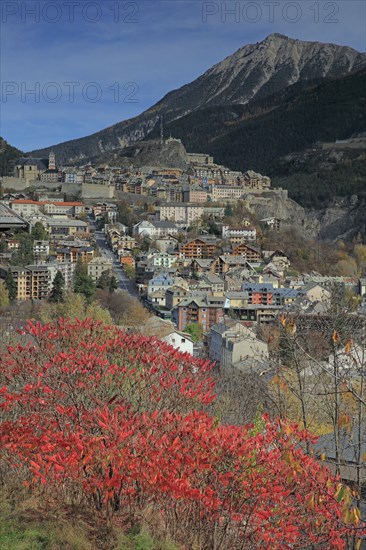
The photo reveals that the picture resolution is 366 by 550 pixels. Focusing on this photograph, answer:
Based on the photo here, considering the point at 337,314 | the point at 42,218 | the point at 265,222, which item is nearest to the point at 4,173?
the point at 42,218

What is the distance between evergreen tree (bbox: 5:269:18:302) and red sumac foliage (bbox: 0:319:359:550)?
3328 centimetres

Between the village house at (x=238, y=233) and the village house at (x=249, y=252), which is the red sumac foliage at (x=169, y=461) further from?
the village house at (x=238, y=233)

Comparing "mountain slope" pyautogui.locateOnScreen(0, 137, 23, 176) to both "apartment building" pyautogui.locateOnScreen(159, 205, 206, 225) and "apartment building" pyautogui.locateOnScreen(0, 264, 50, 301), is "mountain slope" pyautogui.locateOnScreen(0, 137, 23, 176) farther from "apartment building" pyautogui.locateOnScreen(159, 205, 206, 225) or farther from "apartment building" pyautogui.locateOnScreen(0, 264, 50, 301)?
"apartment building" pyautogui.locateOnScreen(0, 264, 50, 301)

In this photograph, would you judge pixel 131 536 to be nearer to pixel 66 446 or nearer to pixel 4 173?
pixel 66 446

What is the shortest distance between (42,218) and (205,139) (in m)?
84.6

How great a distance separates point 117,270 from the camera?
163 ft

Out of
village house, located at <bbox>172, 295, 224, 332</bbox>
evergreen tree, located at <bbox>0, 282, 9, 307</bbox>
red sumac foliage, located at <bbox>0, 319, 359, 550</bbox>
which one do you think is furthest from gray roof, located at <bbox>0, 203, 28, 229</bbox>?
village house, located at <bbox>172, 295, 224, 332</bbox>

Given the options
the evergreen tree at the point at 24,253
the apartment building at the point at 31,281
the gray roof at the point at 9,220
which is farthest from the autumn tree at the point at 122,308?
the gray roof at the point at 9,220

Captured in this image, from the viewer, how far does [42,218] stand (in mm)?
56812

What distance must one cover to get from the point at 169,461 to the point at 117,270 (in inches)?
1773

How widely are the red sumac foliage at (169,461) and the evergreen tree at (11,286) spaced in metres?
33.3

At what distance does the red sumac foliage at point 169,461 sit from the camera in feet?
16.2

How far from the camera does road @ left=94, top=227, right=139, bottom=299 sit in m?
46.3

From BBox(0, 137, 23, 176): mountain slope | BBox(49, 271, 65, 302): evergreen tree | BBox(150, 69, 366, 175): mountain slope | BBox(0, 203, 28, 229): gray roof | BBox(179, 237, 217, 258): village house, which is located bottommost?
BBox(49, 271, 65, 302): evergreen tree
